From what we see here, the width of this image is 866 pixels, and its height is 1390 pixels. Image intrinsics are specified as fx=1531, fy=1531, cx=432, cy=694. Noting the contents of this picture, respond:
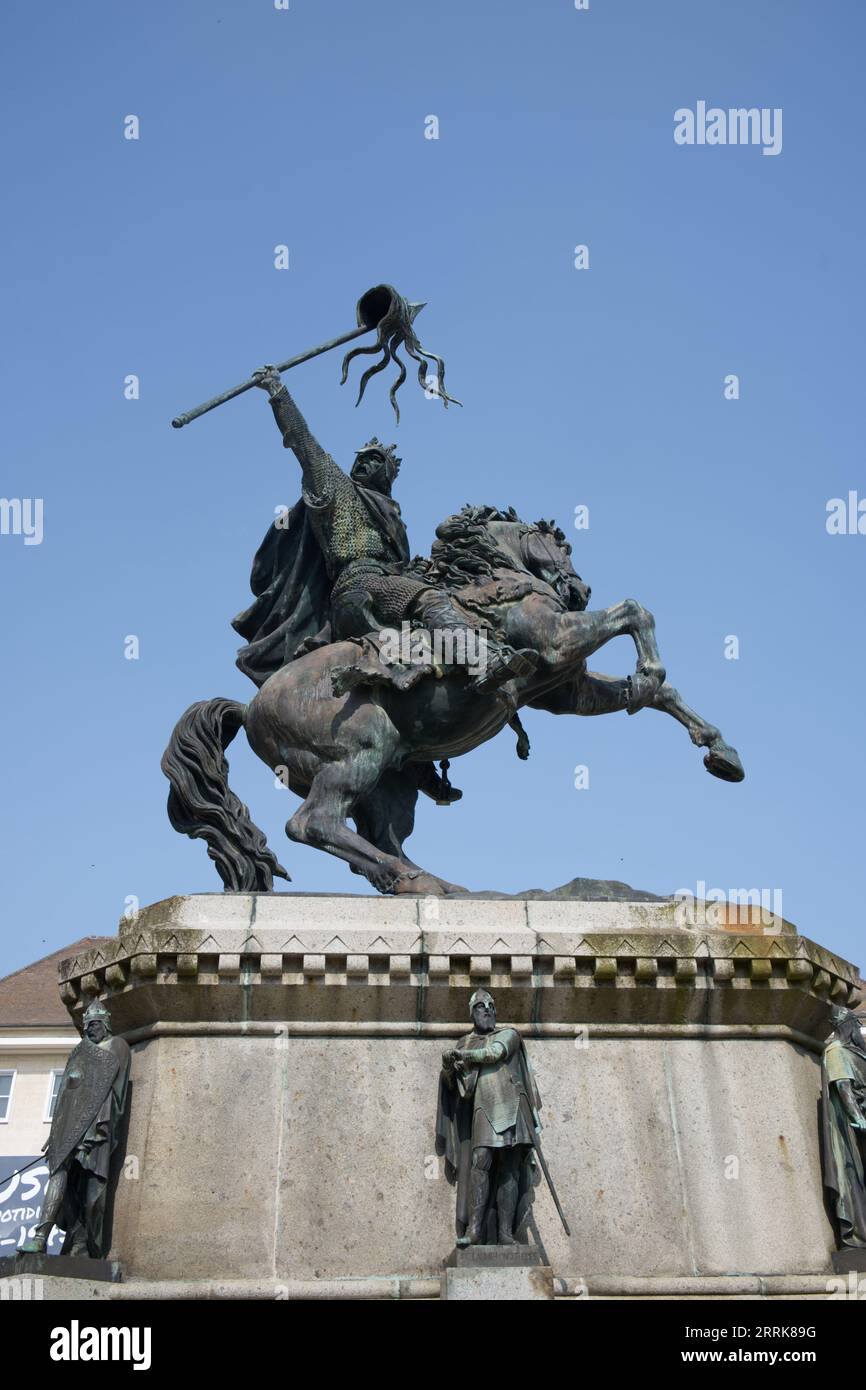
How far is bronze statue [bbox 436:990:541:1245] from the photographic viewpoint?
9.02 meters

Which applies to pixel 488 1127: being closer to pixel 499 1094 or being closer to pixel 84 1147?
pixel 499 1094

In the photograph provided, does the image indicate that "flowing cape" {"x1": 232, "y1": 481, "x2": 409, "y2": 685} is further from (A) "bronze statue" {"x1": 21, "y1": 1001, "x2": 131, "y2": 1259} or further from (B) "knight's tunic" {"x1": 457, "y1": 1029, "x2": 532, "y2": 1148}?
(B) "knight's tunic" {"x1": 457, "y1": 1029, "x2": 532, "y2": 1148}

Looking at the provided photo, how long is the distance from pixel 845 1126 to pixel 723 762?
3.42m

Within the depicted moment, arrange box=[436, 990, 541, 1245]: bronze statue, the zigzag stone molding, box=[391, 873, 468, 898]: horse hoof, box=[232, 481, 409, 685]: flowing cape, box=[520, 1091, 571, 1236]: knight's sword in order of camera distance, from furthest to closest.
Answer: box=[232, 481, 409, 685]: flowing cape
box=[391, 873, 468, 898]: horse hoof
the zigzag stone molding
box=[520, 1091, 571, 1236]: knight's sword
box=[436, 990, 541, 1245]: bronze statue

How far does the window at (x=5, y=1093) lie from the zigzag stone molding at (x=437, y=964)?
34976 millimetres

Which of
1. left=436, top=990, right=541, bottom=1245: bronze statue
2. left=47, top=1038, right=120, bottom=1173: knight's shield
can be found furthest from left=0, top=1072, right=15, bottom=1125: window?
left=436, top=990, right=541, bottom=1245: bronze statue

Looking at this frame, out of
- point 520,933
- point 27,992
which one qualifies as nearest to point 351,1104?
point 520,933

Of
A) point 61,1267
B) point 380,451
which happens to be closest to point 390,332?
point 380,451

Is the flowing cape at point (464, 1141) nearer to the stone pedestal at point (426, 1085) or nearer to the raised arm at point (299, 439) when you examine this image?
the stone pedestal at point (426, 1085)

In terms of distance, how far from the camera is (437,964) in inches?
388

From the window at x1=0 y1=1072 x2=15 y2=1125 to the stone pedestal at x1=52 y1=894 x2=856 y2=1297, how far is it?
114 feet

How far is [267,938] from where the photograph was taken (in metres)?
9.91

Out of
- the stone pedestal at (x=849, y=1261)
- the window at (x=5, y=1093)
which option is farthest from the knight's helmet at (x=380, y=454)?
the window at (x=5, y=1093)
